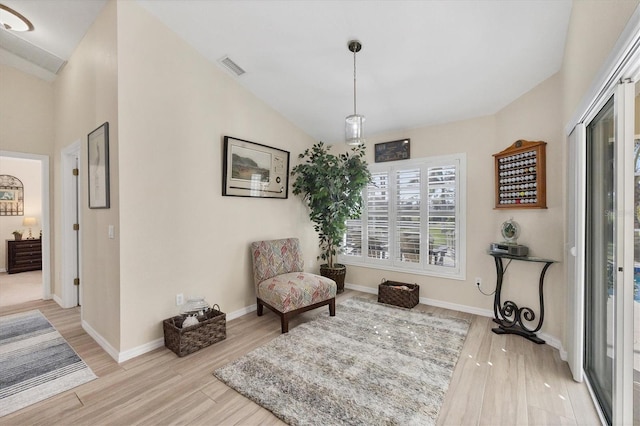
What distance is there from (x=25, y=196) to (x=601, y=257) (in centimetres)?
910

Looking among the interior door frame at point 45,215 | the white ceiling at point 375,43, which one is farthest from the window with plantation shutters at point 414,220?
the interior door frame at point 45,215

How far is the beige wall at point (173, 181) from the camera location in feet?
7.97

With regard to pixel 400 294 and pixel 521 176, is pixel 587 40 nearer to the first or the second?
pixel 521 176

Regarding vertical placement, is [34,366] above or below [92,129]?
below

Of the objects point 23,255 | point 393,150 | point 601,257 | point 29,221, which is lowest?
point 23,255

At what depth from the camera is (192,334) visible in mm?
2490

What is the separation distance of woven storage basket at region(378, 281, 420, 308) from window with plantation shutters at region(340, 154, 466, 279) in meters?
0.29

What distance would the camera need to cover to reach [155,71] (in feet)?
8.51

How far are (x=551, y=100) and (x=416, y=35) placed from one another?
155 centimetres

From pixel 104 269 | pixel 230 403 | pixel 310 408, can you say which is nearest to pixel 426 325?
pixel 310 408

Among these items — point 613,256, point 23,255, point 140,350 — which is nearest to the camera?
point 613,256

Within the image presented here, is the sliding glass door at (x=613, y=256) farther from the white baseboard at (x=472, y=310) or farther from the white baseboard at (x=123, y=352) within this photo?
the white baseboard at (x=123, y=352)

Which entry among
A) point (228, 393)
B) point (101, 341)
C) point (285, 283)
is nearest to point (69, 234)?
point (101, 341)

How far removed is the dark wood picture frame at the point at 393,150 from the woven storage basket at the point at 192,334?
308cm
